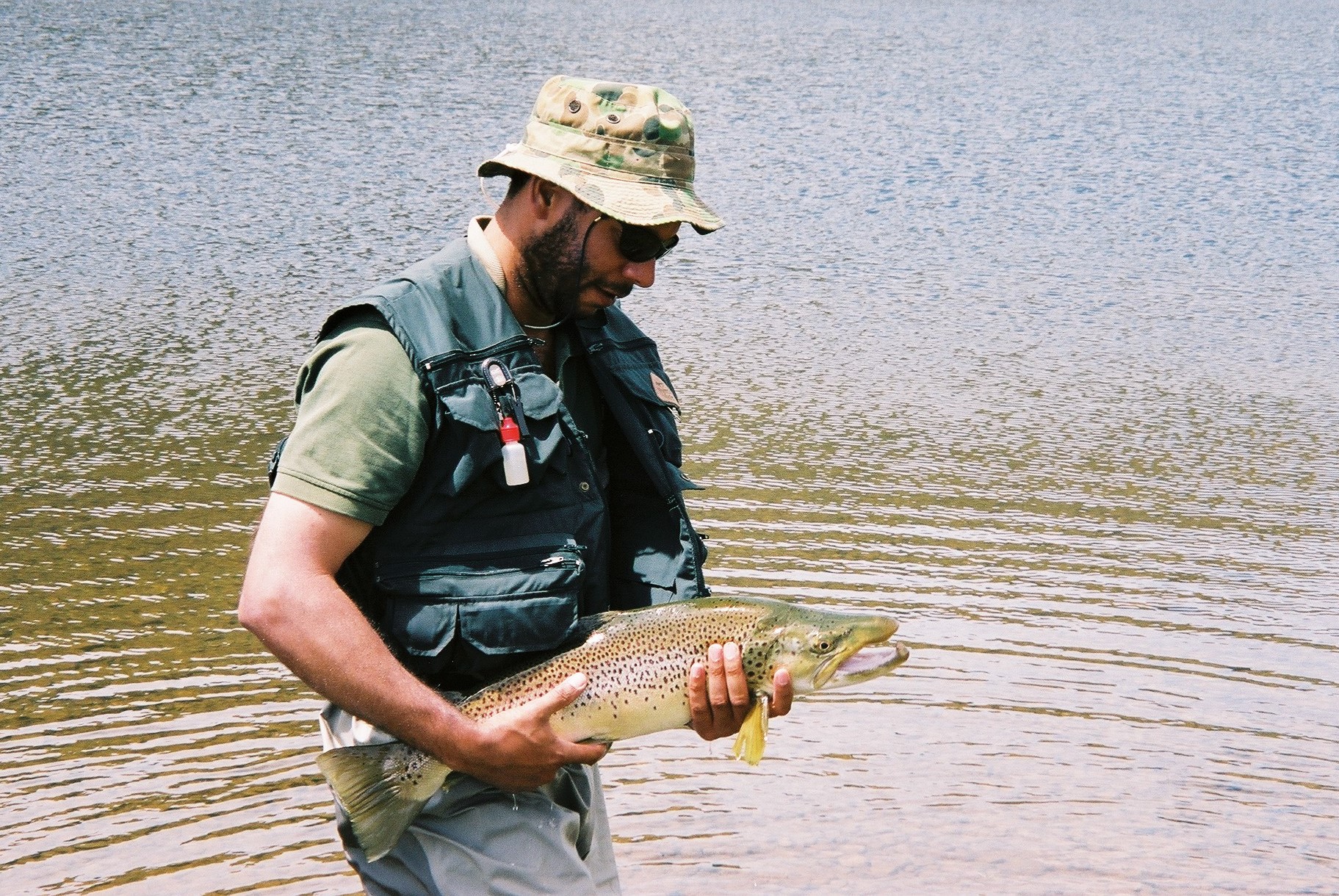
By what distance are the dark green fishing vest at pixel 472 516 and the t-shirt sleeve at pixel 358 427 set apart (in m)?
0.05

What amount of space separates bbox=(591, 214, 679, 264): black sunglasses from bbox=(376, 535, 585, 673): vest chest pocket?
22.8 inches

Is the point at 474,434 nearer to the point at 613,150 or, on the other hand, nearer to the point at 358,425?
the point at 358,425

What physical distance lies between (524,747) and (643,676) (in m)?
0.28

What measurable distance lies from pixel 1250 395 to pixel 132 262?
9359mm

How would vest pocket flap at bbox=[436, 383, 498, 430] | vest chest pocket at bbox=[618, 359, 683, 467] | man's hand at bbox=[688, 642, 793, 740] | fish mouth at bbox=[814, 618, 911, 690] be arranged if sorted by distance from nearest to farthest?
vest pocket flap at bbox=[436, 383, 498, 430], man's hand at bbox=[688, 642, 793, 740], fish mouth at bbox=[814, 618, 911, 690], vest chest pocket at bbox=[618, 359, 683, 467]

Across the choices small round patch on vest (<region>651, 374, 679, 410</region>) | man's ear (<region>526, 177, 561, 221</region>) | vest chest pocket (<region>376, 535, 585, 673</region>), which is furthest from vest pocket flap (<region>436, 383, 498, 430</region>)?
small round patch on vest (<region>651, 374, 679, 410</region>)

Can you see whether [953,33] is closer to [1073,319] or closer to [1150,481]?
[1073,319]

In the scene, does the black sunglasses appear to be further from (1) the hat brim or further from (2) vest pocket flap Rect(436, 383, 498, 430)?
(2) vest pocket flap Rect(436, 383, 498, 430)

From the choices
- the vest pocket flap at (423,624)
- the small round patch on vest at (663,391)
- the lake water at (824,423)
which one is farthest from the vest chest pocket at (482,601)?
the lake water at (824,423)

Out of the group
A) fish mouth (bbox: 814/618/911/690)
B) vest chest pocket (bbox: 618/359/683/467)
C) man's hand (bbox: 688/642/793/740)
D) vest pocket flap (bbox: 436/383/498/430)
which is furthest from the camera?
vest chest pocket (bbox: 618/359/683/467)

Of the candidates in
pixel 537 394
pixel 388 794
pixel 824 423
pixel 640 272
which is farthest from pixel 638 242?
pixel 824 423

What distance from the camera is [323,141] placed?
17.8 metres

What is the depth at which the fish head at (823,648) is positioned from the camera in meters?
3.07

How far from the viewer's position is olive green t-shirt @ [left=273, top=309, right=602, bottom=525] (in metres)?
2.59
